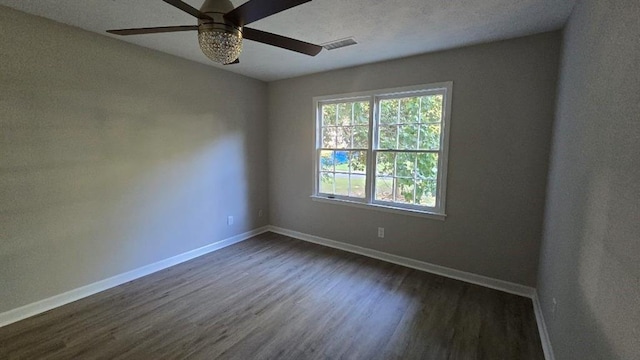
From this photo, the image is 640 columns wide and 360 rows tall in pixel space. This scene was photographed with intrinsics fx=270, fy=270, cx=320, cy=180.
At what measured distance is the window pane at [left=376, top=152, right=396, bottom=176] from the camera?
349cm

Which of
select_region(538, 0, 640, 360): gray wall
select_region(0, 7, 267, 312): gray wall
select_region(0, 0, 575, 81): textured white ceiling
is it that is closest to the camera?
select_region(538, 0, 640, 360): gray wall

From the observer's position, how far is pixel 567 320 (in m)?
1.57

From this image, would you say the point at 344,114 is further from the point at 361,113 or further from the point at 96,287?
the point at 96,287

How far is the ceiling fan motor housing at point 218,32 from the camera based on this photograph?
1.37m

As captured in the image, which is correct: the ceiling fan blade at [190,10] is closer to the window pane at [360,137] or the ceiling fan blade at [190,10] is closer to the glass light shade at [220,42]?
the glass light shade at [220,42]

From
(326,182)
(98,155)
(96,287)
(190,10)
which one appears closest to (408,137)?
(326,182)

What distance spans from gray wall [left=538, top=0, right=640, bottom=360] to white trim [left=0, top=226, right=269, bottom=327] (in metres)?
3.73

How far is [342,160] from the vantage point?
3979mm

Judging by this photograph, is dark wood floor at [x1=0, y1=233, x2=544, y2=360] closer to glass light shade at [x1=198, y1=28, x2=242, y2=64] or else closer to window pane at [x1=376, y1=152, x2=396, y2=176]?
window pane at [x1=376, y1=152, x2=396, y2=176]

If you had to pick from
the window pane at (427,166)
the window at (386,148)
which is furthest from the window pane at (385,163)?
the window pane at (427,166)

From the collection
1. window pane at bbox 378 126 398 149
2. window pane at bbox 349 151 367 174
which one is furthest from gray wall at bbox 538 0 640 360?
window pane at bbox 349 151 367 174

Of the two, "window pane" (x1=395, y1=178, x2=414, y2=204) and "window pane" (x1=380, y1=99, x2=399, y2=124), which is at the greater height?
"window pane" (x1=380, y1=99, x2=399, y2=124)

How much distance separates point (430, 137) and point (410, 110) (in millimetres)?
423

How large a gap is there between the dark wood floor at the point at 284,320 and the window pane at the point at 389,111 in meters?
1.87
